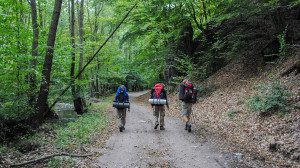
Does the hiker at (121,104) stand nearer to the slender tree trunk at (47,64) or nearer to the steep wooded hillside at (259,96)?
the slender tree trunk at (47,64)

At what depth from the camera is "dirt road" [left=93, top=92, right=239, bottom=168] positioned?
488 cm

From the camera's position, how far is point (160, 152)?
572cm

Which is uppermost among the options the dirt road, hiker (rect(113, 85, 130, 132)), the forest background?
the forest background

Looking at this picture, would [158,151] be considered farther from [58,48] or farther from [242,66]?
[242,66]

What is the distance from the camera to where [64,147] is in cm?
607

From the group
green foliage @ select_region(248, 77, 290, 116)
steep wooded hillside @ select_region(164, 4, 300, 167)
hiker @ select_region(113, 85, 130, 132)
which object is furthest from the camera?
hiker @ select_region(113, 85, 130, 132)

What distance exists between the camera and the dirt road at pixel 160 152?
488 centimetres

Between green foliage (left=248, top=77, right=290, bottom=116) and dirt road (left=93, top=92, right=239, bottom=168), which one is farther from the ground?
green foliage (left=248, top=77, right=290, bottom=116)

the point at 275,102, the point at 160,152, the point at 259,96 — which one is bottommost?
the point at 160,152

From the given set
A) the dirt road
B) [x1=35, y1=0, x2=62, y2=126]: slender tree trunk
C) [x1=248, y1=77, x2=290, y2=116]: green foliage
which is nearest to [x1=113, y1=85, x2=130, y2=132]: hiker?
the dirt road

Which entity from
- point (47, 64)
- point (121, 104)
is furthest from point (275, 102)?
point (47, 64)

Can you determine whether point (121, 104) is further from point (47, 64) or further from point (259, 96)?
point (259, 96)

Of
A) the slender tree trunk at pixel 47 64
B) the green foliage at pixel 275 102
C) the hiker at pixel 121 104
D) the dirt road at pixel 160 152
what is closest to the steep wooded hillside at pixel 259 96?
the green foliage at pixel 275 102

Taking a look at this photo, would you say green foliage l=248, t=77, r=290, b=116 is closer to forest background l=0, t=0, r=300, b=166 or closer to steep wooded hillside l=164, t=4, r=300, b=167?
steep wooded hillside l=164, t=4, r=300, b=167
